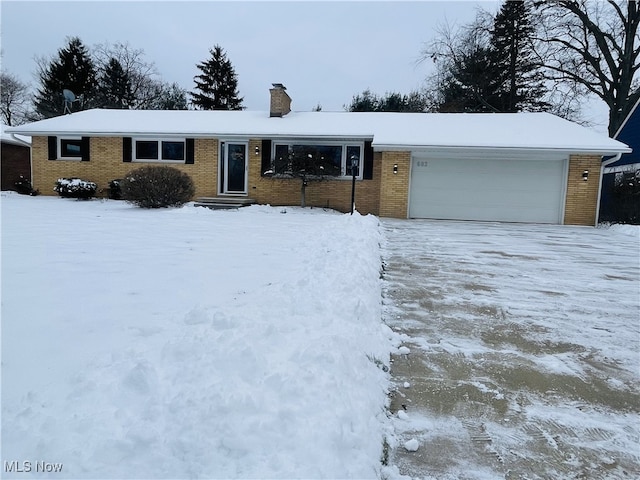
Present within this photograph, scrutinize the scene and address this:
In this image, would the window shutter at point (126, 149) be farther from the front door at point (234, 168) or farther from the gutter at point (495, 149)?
the gutter at point (495, 149)

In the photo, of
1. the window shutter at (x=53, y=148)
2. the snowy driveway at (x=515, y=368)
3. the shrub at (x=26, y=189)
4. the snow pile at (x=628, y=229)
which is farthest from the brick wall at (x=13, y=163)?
the snow pile at (x=628, y=229)

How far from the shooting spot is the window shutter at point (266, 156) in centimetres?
1431

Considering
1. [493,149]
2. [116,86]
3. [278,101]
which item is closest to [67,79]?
[116,86]

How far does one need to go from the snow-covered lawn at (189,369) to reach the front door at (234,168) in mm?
10196

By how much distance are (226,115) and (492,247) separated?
12623mm

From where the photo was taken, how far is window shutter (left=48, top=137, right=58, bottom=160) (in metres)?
15.5

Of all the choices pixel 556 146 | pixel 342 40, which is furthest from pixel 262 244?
pixel 342 40

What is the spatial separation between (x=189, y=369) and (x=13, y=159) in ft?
74.7

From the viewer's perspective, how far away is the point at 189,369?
7.43 ft

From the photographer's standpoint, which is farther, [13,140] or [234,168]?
[13,140]

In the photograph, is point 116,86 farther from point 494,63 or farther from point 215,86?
point 494,63

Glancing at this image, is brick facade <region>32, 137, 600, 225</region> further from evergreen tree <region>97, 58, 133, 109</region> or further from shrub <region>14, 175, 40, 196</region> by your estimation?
evergreen tree <region>97, 58, 133, 109</region>

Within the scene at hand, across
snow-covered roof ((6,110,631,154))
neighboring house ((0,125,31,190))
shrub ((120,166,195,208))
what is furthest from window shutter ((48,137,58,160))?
shrub ((120,166,195,208))

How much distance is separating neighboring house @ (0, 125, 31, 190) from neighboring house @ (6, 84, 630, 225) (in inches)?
189
